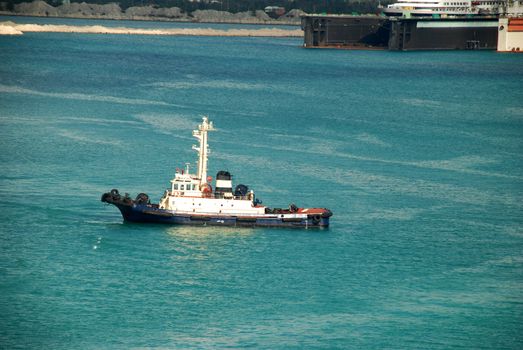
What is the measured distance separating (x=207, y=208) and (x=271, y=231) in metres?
3.77

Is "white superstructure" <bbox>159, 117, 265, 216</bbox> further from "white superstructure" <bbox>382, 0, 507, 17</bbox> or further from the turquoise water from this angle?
"white superstructure" <bbox>382, 0, 507, 17</bbox>

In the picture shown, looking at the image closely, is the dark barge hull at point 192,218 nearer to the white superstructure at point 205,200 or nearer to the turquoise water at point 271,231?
the white superstructure at point 205,200

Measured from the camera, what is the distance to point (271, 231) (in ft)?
196

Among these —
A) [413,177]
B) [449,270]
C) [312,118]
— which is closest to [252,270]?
[449,270]

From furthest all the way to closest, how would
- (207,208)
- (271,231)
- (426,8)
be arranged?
1. (426,8)
2. (271,231)
3. (207,208)

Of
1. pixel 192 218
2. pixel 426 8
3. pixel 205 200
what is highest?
pixel 426 8

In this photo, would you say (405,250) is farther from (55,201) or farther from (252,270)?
(55,201)

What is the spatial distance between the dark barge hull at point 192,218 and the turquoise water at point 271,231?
0.62m

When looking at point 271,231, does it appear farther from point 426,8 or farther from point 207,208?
point 426,8

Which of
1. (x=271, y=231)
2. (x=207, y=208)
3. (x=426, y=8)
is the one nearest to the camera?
(x=207, y=208)

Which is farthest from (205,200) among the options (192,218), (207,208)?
(192,218)

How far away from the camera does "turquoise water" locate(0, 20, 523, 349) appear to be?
46.3 meters

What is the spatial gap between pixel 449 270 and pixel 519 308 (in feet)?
18.4

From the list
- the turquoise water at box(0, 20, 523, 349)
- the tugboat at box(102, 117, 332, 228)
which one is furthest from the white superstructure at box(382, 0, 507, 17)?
the tugboat at box(102, 117, 332, 228)
